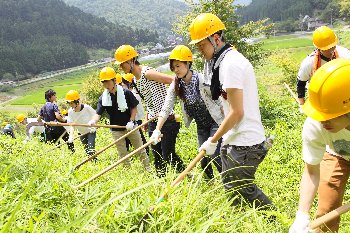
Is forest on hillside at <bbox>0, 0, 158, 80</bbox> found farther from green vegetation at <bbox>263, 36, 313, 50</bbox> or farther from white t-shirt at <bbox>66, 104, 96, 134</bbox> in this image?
white t-shirt at <bbox>66, 104, 96, 134</bbox>

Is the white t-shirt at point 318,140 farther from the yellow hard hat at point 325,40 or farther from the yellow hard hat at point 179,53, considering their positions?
the yellow hard hat at point 325,40

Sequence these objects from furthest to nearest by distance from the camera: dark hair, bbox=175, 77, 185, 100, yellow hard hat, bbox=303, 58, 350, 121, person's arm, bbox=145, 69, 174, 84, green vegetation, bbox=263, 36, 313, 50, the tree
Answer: green vegetation, bbox=263, 36, 313, 50 < the tree < person's arm, bbox=145, 69, 174, 84 < dark hair, bbox=175, 77, 185, 100 < yellow hard hat, bbox=303, 58, 350, 121

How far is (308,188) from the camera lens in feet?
8.54

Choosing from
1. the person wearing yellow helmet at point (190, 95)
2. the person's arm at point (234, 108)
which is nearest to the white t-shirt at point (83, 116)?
the person wearing yellow helmet at point (190, 95)

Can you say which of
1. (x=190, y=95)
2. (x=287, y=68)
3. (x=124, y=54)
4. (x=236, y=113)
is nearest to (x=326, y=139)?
(x=236, y=113)

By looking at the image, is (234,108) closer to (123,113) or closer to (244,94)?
(244,94)

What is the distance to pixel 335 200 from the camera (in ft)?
9.61

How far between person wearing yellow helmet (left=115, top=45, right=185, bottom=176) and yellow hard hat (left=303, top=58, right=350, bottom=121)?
2754mm

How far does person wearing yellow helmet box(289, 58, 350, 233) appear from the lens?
6.76 feet

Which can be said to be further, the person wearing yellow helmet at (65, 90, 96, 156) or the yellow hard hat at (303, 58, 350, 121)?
the person wearing yellow helmet at (65, 90, 96, 156)

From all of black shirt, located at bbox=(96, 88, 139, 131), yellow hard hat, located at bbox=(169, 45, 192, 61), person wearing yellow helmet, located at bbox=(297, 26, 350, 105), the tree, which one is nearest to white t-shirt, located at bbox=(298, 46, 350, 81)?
person wearing yellow helmet, located at bbox=(297, 26, 350, 105)

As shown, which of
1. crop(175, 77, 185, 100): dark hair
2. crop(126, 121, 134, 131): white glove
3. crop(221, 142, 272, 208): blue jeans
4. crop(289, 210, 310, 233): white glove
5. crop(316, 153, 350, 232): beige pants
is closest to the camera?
crop(289, 210, 310, 233): white glove

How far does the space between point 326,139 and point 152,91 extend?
118 inches

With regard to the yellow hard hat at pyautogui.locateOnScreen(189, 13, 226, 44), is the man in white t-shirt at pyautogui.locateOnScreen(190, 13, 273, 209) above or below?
below
